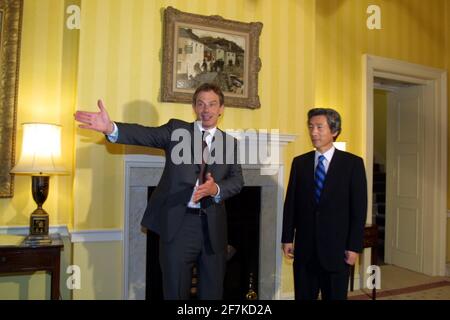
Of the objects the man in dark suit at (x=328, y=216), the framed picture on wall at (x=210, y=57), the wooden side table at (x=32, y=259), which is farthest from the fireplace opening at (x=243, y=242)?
the wooden side table at (x=32, y=259)

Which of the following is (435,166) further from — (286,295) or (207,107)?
(207,107)

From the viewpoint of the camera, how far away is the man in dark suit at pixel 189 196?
1.84 m

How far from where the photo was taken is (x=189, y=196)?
1.89 m

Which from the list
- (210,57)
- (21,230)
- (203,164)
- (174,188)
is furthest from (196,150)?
(21,230)

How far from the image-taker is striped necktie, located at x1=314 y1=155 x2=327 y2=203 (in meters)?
2.03

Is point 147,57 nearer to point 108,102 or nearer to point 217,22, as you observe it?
point 108,102

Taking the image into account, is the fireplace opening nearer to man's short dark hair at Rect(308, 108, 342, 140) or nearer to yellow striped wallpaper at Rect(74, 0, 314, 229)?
yellow striped wallpaper at Rect(74, 0, 314, 229)

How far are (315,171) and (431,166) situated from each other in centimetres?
307

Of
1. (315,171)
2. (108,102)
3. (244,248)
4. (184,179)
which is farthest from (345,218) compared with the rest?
(108,102)

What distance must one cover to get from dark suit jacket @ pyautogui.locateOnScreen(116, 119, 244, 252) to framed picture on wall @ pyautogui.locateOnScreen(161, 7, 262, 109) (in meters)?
0.93

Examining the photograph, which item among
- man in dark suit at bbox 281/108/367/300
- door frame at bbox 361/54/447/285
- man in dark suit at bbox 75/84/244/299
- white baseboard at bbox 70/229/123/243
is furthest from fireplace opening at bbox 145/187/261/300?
door frame at bbox 361/54/447/285

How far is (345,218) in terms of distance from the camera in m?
2.00

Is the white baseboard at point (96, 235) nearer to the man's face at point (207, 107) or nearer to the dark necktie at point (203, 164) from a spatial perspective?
the dark necktie at point (203, 164)

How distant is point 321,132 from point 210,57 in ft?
4.21
